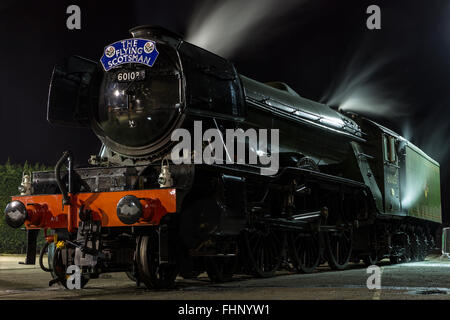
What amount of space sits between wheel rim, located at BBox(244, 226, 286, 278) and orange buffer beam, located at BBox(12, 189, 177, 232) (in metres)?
2.17

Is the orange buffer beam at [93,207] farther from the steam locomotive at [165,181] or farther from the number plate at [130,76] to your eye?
the number plate at [130,76]

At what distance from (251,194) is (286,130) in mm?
1701

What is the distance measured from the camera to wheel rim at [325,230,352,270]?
37.6ft

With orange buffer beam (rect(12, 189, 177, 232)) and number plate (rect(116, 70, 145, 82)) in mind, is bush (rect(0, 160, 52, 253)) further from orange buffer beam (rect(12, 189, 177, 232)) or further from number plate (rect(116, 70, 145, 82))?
number plate (rect(116, 70, 145, 82))

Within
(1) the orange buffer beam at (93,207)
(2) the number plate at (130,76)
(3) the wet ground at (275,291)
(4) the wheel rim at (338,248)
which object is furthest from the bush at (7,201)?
(2) the number plate at (130,76)

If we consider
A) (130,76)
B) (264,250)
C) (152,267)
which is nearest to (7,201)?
(264,250)

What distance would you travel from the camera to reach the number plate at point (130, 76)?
792cm

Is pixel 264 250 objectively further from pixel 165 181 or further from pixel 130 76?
pixel 130 76

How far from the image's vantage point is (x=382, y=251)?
45.3 feet

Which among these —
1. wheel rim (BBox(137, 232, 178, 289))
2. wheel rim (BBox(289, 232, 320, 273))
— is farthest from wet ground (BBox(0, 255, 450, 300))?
wheel rim (BBox(289, 232, 320, 273))

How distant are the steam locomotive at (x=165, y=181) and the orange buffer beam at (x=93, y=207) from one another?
0.01 m

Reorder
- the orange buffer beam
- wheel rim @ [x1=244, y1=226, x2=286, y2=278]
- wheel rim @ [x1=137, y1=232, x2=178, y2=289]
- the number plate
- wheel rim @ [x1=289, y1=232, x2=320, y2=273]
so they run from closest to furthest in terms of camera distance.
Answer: the orange buffer beam, wheel rim @ [x1=137, y1=232, x2=178, y2=289], the number plate, wheel rim @ [x1=244, y1=226, x2=286, y2=278], wheel rim @ [x1=289, y1=232, x2=320, y2=273]

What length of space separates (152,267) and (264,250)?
2.76m
